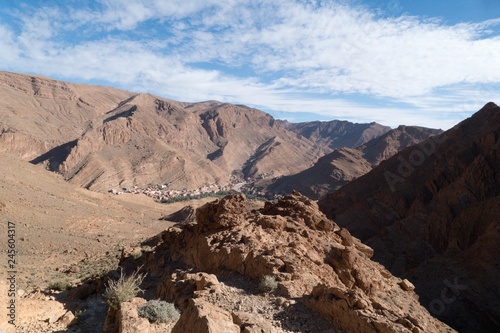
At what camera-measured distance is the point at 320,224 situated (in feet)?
52.0

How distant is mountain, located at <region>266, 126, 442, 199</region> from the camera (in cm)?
7781

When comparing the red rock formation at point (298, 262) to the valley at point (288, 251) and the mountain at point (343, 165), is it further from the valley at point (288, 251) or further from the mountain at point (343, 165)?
the mountain at point (343, 165)

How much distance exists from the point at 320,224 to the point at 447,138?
27510 mm

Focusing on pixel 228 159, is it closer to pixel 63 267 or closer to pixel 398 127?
pixel 398 127

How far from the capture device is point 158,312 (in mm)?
8180

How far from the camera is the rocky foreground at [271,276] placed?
25.1 feet

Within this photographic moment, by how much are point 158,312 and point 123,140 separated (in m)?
102

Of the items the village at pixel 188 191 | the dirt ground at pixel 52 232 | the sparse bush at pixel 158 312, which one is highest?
the sparse bush at pixel 158 312

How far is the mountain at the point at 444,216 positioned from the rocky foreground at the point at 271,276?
7368 mm

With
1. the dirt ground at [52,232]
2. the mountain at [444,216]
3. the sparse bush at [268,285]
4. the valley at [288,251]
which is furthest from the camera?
the mountain at [444,216]

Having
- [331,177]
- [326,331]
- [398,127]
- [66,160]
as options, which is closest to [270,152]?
[398,127]

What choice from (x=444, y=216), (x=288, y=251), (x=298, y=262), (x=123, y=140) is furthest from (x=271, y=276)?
(x=123, y=140)

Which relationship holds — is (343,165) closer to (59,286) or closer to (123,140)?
(123,140)

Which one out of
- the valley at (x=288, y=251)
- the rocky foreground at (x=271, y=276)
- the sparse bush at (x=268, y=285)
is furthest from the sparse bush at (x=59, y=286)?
the sparse bush at (x=268, y=285)
